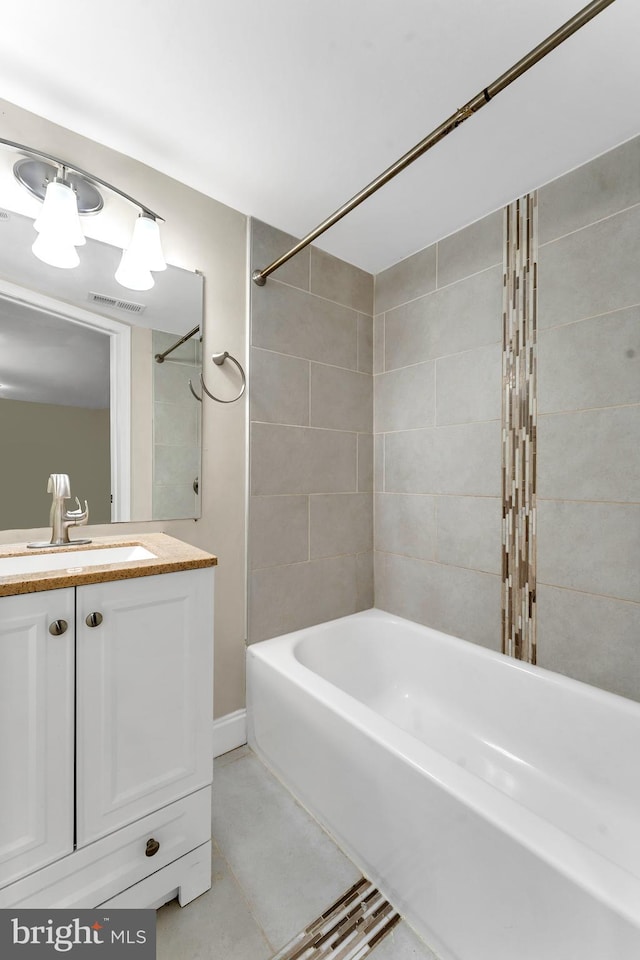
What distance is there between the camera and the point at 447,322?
202 cm

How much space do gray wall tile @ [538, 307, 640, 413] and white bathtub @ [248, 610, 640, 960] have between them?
1.04 metres

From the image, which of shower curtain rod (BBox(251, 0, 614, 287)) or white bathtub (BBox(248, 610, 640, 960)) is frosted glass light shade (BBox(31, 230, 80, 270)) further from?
white bathtub (BBox(248, 610, 640, 960))

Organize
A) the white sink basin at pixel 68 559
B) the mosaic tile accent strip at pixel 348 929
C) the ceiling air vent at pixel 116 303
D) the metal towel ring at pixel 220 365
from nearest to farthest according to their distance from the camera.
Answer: the mosaic tile accent strip at pixel 348 929, the white sink basin at pixel 68 559, the ceiling air vent at pixel 116 303, the metal towel ring at pixel 220 365

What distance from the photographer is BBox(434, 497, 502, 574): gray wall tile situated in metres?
1.85

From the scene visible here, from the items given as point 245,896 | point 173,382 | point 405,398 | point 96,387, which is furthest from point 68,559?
point 405,398

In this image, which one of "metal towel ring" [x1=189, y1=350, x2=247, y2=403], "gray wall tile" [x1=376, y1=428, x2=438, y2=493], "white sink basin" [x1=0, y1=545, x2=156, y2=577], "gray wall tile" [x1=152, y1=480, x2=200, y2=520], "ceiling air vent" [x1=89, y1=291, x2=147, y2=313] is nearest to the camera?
"white sink basin" [x1=0, y1=545, x2=156, y2=577]

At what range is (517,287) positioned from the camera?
176 centimetres

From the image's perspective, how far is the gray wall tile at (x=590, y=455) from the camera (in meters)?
1.47

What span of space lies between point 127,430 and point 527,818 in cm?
162

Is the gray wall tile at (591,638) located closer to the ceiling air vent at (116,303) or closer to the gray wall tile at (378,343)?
the gray wall tile at (378,343)

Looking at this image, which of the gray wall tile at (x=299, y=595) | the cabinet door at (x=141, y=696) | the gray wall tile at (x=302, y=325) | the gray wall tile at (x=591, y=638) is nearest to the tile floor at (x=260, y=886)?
the cabinet door at (x=141, y=696)

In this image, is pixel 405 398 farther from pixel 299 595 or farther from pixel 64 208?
pixel 64 208
